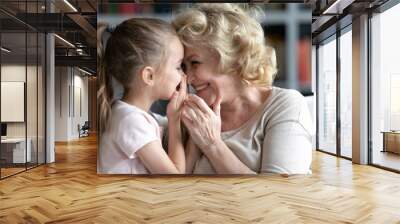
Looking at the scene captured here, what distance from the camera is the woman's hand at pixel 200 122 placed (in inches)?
245

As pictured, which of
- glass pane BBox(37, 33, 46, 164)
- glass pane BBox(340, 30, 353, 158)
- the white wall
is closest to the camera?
glass pane BBox(37, 33, 46, 164)

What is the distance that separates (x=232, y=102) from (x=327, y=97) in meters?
5.40

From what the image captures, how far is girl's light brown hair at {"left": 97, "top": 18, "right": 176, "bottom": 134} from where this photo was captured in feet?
20.1

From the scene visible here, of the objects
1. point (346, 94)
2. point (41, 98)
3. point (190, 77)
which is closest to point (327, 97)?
point (346, 94)

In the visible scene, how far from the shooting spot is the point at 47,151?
8.88 meters

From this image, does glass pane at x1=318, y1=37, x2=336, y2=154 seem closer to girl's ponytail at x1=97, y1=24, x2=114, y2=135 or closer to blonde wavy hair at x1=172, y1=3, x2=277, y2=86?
blonde wavy hair at x1=172, y1=3, x2=277, y2=86

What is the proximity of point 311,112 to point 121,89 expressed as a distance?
281 cm

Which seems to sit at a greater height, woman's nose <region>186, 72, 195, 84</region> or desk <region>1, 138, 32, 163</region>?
woman's nose <region>186, 72, 195, 84</region>

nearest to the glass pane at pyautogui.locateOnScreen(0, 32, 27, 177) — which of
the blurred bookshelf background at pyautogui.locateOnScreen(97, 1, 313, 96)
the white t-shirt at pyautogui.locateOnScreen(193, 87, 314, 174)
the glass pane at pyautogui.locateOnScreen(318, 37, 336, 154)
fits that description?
the blurred bookshelf background at pyautogui.locateOnScreen(97, 1, 313, 96)

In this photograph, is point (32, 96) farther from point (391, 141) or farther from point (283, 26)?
point (391, 141)

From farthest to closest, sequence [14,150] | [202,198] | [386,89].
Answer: [386,89] → [14,150] → [202,198]

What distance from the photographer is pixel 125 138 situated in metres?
6.21

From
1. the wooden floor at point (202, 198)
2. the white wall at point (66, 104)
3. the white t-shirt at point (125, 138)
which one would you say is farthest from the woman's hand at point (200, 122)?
the white wall at point (66, 104)

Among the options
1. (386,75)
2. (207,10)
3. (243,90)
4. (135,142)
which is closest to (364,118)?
(386,75)
